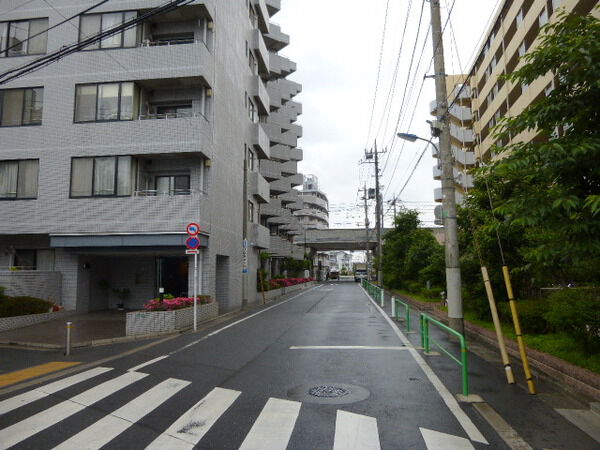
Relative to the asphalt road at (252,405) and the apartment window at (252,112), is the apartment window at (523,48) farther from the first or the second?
the asphalt road at (252,405)

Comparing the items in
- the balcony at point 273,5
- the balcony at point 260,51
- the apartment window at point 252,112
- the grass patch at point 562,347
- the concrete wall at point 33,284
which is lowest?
the grass patch at point 562,347

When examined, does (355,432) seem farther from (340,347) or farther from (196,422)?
(340,347)

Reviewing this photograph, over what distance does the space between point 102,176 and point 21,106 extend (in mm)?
5133

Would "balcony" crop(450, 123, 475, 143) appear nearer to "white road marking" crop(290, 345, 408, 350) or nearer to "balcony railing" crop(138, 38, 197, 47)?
"balcony railing" crop(138, 38, 197, 47)

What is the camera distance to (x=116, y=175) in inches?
669

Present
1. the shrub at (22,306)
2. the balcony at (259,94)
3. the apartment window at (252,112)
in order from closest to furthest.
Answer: the shrub at (22,306), the apartment window at (252,112), the balcony at (259,94)

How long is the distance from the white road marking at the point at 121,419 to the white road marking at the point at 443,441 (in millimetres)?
3550

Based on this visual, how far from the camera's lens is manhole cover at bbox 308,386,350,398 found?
632cm

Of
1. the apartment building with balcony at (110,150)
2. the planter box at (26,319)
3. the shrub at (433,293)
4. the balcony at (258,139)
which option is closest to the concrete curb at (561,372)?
the apartment building with balcony at (110,150)

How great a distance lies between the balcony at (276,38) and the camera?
4584 cm

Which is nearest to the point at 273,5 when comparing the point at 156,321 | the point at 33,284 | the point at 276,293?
the point at 276,293

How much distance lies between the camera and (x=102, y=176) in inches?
675

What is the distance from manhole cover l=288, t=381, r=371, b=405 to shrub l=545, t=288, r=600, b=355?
3.94 meters

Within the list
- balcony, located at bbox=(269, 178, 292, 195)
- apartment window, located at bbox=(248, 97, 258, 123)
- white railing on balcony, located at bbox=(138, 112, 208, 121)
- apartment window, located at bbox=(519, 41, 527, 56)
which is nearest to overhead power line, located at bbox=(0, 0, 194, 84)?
white railing on balcony, located at bbox=(138, 112, 208, 121)
